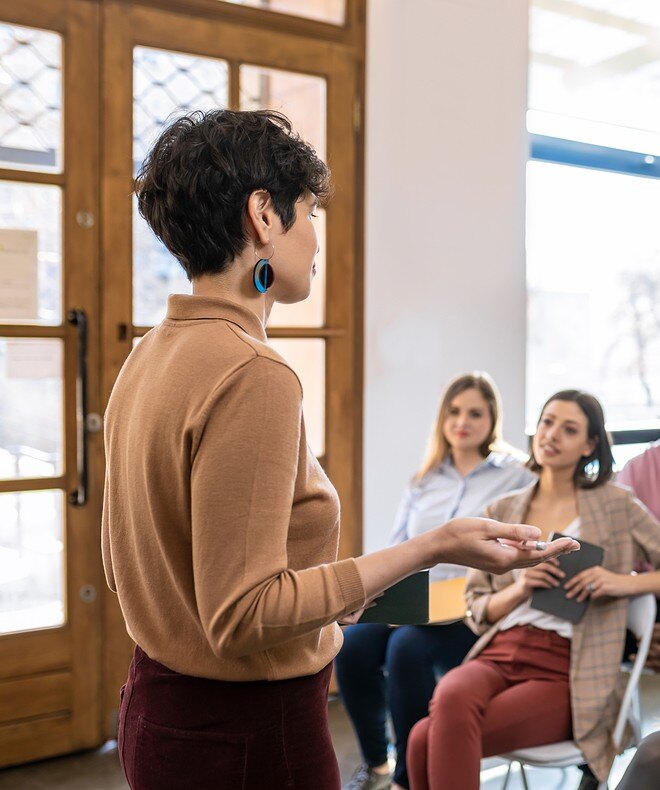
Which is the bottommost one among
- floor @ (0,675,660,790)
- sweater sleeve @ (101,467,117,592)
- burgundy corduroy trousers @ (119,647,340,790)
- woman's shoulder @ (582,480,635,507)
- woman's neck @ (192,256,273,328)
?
floor @ (0,675,660,790)

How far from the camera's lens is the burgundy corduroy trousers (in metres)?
1.05

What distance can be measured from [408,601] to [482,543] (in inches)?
11.7

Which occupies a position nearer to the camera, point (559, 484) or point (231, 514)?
point (231, 514)

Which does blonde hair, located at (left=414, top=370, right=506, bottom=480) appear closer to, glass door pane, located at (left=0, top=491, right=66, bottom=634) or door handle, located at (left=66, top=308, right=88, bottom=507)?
door handle, located at (left=66, top=308, right=88, bottom=507)

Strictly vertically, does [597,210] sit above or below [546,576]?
above

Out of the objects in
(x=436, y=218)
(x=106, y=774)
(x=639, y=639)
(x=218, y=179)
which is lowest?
(x=106, y=774)

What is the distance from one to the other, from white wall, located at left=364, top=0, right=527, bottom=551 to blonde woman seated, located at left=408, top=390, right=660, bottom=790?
0.95 metres

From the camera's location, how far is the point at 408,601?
1.27 meters

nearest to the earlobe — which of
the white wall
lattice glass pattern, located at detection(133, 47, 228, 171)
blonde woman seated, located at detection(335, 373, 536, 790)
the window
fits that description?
blonde woman seated, located at detection(335, 373, 536, 790)

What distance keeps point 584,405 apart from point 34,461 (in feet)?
5.90

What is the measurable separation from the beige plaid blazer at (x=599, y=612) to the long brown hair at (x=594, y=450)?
0.04 m

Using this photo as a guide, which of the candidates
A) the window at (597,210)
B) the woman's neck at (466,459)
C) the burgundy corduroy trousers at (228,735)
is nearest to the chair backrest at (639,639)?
the woman's neck at (466,459)

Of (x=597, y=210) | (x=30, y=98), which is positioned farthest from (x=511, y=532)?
(x=597, y=210)

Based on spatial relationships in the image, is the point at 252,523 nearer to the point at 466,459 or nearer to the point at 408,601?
the point at 408,601
